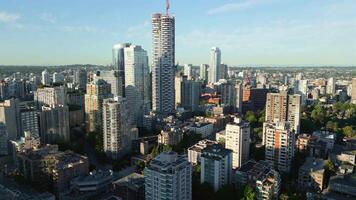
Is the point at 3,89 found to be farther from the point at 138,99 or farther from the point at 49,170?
the point at 49,170

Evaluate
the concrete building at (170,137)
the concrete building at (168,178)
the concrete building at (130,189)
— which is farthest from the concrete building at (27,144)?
the concrete building at (168,178)

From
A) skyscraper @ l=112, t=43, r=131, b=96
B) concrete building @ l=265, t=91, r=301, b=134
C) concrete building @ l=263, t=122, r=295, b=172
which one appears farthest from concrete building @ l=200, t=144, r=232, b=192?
skyscraper @ l=112, t=43, r=131, b=96

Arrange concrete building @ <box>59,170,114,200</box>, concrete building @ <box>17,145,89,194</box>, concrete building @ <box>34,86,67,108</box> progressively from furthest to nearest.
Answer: concrete building @ <box>34,86,67,108</box> → concrete building @ <box>17,145,89,194</box> → concrete building @ <box>59,170,114,200</box>

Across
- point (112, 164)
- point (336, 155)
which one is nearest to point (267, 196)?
point (336, 155)

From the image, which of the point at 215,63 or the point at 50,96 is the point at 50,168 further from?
the point at 215,63

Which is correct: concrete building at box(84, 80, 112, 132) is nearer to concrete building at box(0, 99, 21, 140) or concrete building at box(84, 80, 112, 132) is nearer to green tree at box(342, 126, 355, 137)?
concrete building at box(0, 99, 21, 140)

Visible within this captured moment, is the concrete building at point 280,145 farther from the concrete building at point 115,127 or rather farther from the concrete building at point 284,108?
the concrete building at point 115,127

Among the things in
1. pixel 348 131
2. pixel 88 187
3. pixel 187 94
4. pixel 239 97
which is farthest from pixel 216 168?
pixel 187 94
